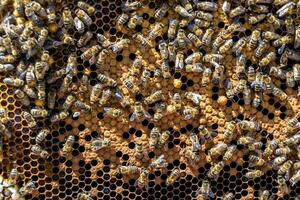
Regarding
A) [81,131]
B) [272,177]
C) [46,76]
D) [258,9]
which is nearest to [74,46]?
[46,76]

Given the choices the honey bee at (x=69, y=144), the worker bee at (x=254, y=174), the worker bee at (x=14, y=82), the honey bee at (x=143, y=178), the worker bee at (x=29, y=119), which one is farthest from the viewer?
the worker bee at (x=254, y=174)

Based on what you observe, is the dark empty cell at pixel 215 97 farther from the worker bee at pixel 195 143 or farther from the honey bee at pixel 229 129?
the worker bee at pixel 195 143

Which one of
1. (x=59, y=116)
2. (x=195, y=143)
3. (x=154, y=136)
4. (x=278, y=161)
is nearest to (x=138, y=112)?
(x=154, y=136)

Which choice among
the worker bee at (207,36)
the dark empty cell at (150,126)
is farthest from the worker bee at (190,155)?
the worker bee at (207,36)

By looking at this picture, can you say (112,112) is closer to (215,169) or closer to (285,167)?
(215,169)

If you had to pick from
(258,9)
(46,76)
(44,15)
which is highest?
(258,9)

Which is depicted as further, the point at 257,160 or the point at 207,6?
the point at 257,160

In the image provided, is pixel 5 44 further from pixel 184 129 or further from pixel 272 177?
pixel 272 177
